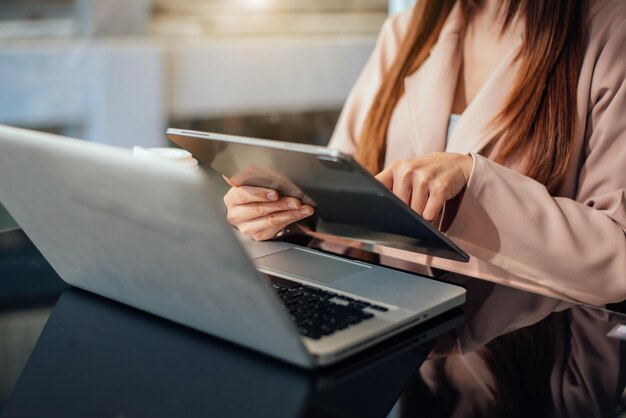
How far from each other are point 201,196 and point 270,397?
0.50ft

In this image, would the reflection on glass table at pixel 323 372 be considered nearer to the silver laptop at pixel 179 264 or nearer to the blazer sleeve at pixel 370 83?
the silver laptop at pixel 179 264

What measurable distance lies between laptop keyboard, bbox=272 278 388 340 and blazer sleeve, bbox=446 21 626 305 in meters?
0.29

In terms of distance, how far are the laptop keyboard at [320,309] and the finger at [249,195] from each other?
16 cm

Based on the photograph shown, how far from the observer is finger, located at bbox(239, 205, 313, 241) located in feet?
2.91

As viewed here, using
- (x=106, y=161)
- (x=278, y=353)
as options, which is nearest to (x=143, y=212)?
(x=106, y=161)

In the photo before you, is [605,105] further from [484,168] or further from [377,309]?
[377,309]

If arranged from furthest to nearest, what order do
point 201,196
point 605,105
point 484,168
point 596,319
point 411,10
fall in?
point 411,10
point 605,105
point 484,168
point 596,319
point 201,196

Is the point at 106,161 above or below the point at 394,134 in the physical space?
above

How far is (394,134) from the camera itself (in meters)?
1.34

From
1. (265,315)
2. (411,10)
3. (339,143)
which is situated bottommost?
(339,143)

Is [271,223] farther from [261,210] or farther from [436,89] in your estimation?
[436,89]

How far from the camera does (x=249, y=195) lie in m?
0.90

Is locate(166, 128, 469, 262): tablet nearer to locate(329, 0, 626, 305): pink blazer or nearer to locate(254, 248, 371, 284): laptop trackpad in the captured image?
locate(254, 248, 371, 284): laptop trackpad

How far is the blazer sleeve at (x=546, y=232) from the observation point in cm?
94
